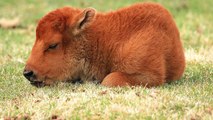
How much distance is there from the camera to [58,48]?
930cm

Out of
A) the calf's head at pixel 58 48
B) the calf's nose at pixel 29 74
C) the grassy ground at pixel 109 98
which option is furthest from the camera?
the calf's head at pixel 58 48

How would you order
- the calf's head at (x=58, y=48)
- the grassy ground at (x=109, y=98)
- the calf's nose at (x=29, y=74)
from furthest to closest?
the calf's head at (x=58, y=48)
the calf's nose at (x=29, y=74)
the grassy ground at (x=109, y=98)

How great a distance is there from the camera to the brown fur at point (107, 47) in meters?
9.11

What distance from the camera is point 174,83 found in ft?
31.7

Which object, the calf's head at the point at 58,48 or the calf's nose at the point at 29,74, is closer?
the calf's nose at the point at 29,74

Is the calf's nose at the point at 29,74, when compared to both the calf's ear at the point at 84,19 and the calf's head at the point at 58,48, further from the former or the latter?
the calf's ear at the point at 84,19

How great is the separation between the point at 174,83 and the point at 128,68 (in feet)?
3.08

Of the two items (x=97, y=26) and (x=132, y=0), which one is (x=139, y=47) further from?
(x=132, y=0)

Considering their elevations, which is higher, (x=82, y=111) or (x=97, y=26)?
(x=97, y=26)

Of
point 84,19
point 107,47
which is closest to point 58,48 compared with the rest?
point 84,19

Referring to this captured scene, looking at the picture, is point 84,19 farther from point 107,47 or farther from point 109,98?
point 109,98

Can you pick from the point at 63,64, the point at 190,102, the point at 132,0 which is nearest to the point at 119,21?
the point at 63,64

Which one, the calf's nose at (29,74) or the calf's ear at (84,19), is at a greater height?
the calf's ear at (84,19)

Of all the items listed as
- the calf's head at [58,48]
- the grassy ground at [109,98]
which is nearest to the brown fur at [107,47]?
the calf's head at [58,48]
